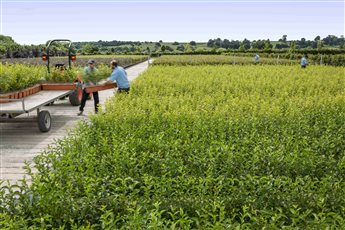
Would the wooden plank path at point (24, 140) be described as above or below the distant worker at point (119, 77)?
below

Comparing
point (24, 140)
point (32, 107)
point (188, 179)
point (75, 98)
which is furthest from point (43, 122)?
point (188, 179)

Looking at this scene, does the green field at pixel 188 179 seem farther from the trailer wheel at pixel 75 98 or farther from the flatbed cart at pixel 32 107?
the trailer wheel at pixel 75 98

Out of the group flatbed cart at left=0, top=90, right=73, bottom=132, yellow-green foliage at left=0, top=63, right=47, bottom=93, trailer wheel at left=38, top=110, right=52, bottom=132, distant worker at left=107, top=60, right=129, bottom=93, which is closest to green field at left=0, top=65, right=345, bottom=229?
flatbed cart at left=0, top=90, right=73, bottom=132

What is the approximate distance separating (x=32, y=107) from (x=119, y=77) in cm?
369

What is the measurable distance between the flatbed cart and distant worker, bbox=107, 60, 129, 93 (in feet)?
5.19

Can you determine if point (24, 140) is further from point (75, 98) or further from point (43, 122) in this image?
point (75, 98)

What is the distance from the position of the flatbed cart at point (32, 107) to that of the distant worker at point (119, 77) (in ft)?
5.19

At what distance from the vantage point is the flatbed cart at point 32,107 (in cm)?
827

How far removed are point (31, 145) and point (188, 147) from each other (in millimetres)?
4234

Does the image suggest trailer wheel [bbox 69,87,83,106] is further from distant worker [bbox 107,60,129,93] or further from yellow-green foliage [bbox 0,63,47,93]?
distant worker [bbox 107,60,129,93]

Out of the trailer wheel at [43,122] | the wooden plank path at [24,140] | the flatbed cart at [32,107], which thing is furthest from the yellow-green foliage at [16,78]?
the trailer wheel at [43,122]

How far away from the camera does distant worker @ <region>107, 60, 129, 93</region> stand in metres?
11.5

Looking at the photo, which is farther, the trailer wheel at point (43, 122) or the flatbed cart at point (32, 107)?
the trailer wheel at point (43, 122)

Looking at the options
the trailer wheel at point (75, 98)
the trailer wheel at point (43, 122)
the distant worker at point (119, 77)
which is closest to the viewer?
the trailer wheel at point (43, 122)
